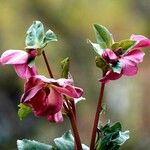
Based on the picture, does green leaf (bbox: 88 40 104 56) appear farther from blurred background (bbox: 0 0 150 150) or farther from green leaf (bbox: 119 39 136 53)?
blurred background (bbox: 0 0 150 150)

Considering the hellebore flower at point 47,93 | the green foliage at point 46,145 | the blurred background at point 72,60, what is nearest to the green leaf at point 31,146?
the green foliage at point 46,145

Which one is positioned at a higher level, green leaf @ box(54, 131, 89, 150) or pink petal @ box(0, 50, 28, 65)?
pink petal @ box(0, 50, 28, 65)

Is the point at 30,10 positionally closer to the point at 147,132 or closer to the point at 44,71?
the point at 44,71

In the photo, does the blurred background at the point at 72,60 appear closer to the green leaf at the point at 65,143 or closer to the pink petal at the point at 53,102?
the green leaf at the point at 65,143

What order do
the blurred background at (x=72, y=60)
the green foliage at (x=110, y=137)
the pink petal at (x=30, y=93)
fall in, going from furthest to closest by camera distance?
the blurred background at (x=72, y=60) → the green foliage at (x=110, y=137) → the pink petal at (x=30, y=93)

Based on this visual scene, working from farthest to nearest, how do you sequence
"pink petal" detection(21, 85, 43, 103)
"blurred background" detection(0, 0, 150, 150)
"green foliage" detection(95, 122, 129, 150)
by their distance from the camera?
"blurred background" detection(0, 0, 150, 150)
"green foliage" detection(95, 122, 129, 150)
"pink petal" detection(21, 85, 43, 103)

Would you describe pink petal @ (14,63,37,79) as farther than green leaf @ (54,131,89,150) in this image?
A: No

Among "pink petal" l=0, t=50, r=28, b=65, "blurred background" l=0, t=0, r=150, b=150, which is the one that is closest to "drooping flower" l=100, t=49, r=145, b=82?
"pink petal" l=0, t=50, r=28, b=65
